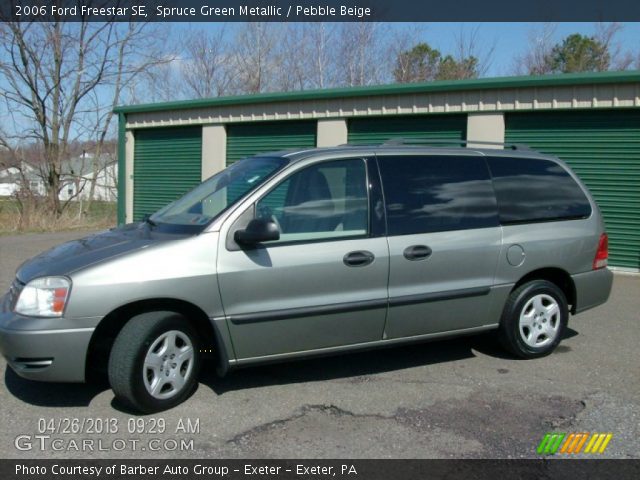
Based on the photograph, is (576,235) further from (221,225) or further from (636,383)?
(221,225)

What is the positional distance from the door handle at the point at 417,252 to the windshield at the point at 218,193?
3.85ft

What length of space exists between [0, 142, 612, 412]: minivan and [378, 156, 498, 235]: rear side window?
12mm

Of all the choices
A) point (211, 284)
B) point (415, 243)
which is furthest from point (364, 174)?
point (211, 284)

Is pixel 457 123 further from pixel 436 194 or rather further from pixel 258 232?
pixel 258 232

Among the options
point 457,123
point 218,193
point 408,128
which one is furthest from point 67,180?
point 218,193

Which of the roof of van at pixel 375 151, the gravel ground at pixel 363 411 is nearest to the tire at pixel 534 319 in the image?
the gravel ground at pixel 363 411

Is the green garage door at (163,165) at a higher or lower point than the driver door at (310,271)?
higher

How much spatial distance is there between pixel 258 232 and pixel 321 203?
0.71 metres

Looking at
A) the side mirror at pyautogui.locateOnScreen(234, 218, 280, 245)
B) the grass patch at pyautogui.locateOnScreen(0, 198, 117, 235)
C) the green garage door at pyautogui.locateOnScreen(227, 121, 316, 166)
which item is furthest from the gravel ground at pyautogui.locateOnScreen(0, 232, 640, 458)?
the grass patch at pyautogui.locateOnScreen(0, 198, 117, 235)

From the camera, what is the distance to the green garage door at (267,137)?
13.2m

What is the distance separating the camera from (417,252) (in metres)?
4.96

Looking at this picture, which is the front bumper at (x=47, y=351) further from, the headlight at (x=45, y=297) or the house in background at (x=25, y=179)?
the house in background at (x=25, y=179)

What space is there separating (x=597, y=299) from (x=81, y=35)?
21.6 metres
